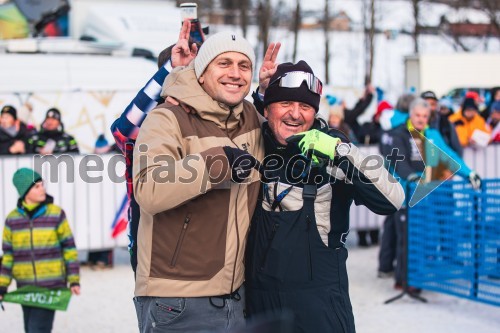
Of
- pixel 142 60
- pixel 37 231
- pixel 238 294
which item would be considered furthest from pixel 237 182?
pixel 142 60

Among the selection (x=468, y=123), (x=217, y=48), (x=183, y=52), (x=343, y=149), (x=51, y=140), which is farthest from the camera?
(x=468, y=123)

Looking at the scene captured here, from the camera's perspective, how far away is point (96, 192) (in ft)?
30.3

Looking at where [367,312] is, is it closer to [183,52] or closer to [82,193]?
[82,193]

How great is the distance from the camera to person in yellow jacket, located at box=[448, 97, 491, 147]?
417 inches

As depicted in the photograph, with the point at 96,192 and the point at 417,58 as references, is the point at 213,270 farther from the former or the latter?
the point at 417,58

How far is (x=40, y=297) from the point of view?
5773mm

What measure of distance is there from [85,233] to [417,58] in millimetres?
13645

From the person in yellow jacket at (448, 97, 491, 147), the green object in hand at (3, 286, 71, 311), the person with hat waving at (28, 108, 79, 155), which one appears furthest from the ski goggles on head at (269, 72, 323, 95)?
the person in yellow jacket at (448, 97, 491, 147)

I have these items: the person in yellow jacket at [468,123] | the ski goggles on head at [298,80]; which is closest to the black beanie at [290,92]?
the ski goggles on head at [298,80]

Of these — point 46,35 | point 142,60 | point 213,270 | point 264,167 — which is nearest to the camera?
point 213,270

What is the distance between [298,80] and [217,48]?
1.35 feet

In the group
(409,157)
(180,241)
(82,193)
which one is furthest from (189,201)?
(82,193)

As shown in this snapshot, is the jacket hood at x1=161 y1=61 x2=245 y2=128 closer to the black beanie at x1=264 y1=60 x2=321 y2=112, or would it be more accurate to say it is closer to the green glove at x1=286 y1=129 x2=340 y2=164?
the black beanie at x1=264 y1=60 x2=321 y2=112

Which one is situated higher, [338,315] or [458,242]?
[338,315]
